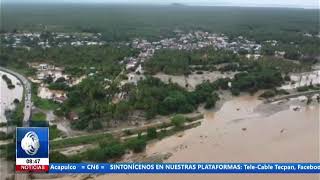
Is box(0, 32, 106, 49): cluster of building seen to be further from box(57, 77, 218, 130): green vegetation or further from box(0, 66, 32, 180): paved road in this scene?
box(57, 77, 218, 130): green vegetation

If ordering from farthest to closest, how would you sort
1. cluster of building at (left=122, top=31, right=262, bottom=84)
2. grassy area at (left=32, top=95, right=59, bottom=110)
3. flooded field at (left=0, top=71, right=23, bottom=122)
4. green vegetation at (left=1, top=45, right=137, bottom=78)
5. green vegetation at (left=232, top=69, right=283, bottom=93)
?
1. cluster of building at (left=122, top=31, right=262, bottom=84)
2. green vegetation at (left=1, top=45, right=137, bottom=78)
3. green vegetation at (left=232, top=69, right=283, bottom=93)
4. grassy area at (left=32, top=95, right=59, bottom=110)
5. flooded field at (left=0, top=71, right=23, bottom=122)

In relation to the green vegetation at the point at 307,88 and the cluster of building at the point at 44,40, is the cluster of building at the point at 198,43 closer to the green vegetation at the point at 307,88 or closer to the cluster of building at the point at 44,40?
the cluster of building at the point at 44,40

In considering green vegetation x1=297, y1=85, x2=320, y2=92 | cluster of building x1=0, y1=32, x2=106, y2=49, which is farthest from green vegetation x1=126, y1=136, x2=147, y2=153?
cluster of building x1=0, y1=32, x2=106, y2=49

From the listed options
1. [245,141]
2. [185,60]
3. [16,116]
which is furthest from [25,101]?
[185,60]

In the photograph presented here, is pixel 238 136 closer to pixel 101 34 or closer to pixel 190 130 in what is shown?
pixel 190 130

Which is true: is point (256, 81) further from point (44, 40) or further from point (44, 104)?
point (44, 40)

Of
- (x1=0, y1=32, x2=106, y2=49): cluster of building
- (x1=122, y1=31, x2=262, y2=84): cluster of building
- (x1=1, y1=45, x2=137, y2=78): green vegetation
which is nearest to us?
(x1=1, y1=45, x2=137, y2=78): green vegetation
